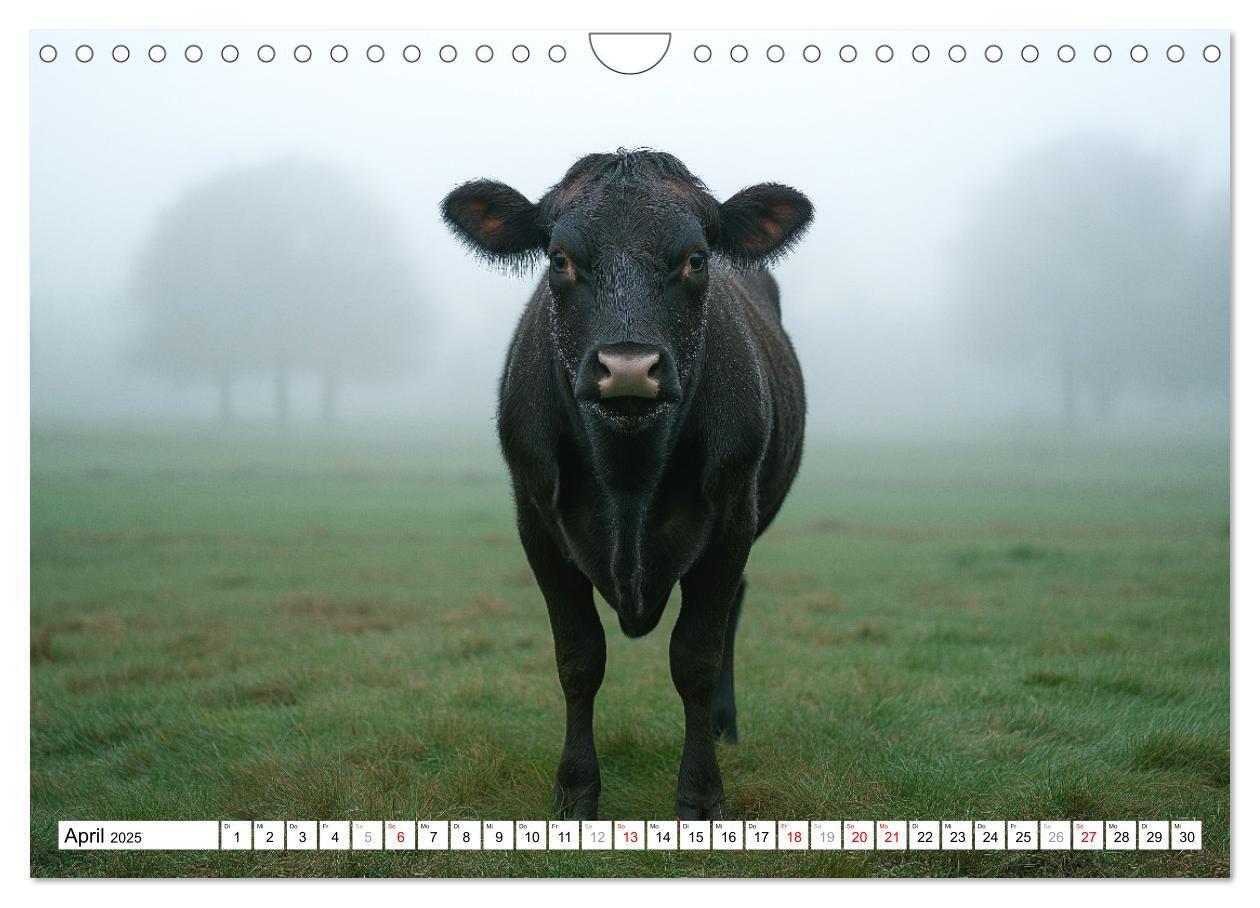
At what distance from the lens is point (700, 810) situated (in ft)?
15.2

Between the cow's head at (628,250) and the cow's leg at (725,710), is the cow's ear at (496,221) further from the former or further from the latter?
the cow's leg at (725,710)

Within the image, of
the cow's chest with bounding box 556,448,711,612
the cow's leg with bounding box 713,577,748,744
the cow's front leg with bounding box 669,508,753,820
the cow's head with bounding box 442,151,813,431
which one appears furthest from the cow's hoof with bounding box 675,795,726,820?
the cow's head with bounding box 442,151,813,431

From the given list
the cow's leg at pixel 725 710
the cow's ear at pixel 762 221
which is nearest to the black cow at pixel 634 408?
the cow's ear at pixel 762 221

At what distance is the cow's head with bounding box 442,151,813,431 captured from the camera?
12.0 feet

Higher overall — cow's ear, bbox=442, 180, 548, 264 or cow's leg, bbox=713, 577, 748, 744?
cow's ear, bbox=442, 180, 548, 264

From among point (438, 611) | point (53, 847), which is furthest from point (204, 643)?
point (53, 847)

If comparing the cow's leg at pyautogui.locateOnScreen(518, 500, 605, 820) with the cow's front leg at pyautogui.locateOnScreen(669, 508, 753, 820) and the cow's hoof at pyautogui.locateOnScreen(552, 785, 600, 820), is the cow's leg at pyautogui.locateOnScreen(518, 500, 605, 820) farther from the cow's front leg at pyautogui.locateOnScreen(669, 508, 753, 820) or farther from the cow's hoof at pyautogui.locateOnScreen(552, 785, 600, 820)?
the cow's front leg at pyautogui.locateOnScreen(669, 508, 753, 820)

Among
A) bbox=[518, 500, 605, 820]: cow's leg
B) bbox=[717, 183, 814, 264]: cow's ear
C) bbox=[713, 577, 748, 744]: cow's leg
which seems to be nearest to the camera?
bbox=[717, 183, 814, 264]: cow's ear

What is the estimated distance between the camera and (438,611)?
8938 mm

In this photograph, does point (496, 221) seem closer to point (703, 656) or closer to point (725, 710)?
point (703, 656)

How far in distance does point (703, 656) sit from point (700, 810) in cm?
63

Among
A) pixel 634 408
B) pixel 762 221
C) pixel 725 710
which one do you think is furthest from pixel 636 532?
pixel 725 710

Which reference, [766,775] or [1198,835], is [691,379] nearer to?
[766,775]

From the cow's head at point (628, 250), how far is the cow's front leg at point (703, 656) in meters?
0.89
